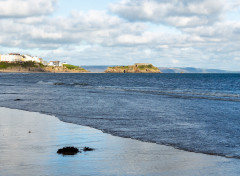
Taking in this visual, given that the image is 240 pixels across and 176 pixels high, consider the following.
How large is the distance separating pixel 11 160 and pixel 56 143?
3328mm

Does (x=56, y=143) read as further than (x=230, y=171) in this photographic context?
Yes

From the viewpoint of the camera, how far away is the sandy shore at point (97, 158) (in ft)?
34.6

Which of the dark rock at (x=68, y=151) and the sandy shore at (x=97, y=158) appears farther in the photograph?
the dark rock at (x=68, y=151)

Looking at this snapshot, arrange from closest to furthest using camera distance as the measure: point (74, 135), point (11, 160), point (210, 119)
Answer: point (11, 160) < point (74, 135) < point (210, 119)

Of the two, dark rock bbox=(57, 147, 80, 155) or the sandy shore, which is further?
dark rock bbox=(57, 147, 80, 155)

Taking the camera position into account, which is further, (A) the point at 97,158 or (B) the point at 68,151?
(B) the point at 68,151

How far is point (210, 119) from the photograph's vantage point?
24.0 metres

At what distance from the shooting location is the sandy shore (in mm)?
10547

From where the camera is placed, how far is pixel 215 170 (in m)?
10.9

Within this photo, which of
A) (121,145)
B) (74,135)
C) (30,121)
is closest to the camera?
(121,145)

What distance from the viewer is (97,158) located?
12.2 metres

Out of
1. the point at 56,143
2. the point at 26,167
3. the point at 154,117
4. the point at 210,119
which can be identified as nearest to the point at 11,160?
the point at 26,167

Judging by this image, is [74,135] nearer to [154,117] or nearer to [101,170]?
[101,170]

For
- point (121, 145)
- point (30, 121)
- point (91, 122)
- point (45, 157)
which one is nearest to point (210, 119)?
point (91, 122)
